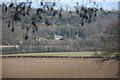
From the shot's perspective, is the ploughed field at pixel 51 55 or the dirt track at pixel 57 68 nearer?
the dirt track at pixel 57 68

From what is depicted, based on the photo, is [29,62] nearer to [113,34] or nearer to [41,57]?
[41,57]

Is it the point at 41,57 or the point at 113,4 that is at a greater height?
the point at 113,4

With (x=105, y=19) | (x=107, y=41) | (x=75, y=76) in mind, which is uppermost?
(x=105, y=19)

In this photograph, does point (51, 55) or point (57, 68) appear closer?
point (57, 68)

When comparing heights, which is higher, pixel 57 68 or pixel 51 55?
pixel 51 55

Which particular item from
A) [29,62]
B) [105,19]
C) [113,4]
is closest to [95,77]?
[105,19]

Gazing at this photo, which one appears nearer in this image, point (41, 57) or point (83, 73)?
point (83, 73)

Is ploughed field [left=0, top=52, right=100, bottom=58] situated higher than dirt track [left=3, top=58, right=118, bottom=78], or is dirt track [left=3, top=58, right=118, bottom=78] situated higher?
ploughed field [left=0, top=52, right=100, bottom=58]

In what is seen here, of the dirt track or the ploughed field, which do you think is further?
the ploughed field
